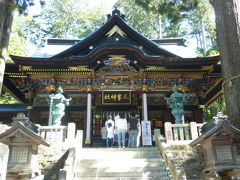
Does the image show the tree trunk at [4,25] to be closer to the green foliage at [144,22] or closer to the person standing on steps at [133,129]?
the person standing on steps at [133,129]

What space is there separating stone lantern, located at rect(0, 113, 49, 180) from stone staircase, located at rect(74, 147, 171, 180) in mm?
2207

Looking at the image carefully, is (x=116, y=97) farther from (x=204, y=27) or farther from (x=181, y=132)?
(x=204, y=27)

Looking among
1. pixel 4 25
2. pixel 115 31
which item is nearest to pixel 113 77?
pixel 115 31

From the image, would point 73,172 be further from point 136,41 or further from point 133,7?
point 133,7

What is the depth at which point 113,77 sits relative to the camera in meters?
13.0

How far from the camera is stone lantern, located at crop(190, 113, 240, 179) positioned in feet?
16.8

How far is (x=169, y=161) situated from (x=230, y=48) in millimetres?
3500

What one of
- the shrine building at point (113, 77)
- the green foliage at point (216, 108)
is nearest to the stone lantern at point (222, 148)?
the shrine building at point (113, 77)

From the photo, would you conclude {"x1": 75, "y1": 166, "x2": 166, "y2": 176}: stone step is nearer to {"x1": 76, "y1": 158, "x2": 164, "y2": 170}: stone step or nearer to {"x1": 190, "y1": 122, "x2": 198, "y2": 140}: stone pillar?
{"x1": 76, "y1": 158, "x2": 164, "y2": 170}: stone step

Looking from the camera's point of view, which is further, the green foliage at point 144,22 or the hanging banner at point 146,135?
the green foliage at point 144,22

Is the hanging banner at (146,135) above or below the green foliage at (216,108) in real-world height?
below

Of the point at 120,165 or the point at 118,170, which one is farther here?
the point at 120,165

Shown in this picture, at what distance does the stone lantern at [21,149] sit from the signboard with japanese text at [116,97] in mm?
8163

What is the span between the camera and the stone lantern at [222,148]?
16.8ft
